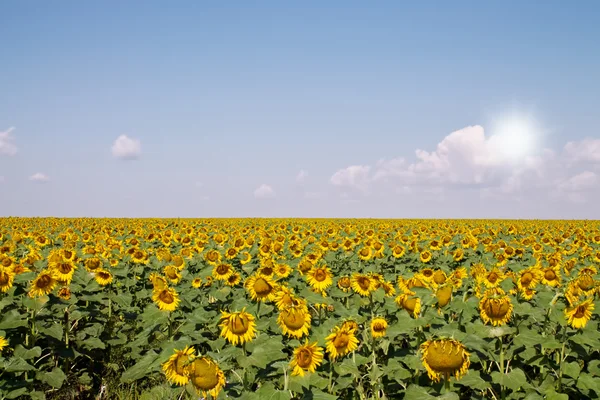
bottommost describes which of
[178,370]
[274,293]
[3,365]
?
[3,365]

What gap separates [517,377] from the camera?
4805 millimetres

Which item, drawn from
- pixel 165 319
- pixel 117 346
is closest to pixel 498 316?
pixel 165 319

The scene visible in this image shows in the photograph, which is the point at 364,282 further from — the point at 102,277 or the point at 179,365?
the point at 102,277

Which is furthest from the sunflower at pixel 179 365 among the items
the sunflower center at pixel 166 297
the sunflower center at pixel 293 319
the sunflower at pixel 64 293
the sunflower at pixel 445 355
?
the sunflower at pixel 64 293

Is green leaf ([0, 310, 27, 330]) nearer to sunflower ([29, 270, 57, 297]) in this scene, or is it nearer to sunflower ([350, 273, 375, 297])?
sunflower ([29, 270, 57, 297])

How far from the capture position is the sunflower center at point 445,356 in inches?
149

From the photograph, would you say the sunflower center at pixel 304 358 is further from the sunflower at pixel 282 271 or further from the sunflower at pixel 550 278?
the sunflower at pixel 550 278

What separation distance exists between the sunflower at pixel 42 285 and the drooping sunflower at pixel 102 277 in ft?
5.52

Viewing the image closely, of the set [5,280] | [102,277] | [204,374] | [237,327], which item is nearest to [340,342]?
[237,327]

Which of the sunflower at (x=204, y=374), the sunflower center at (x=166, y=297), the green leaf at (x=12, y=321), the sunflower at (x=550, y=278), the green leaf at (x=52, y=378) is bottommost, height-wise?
the green leaf at (x=52, y=378)

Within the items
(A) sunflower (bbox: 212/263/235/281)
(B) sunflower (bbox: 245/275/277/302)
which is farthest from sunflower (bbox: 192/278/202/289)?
(B) sunflower (bbox: 245/275/277/302)

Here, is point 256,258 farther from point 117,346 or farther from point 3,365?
point 3,365

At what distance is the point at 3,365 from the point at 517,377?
5296 millimetres

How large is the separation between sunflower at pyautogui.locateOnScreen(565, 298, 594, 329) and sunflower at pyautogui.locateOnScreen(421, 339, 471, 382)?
210cm
